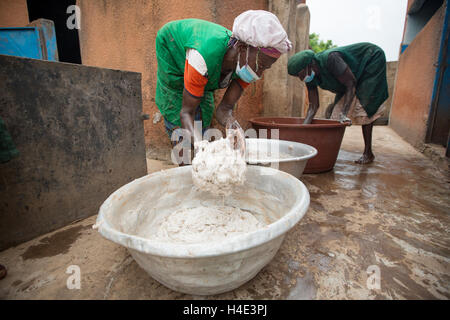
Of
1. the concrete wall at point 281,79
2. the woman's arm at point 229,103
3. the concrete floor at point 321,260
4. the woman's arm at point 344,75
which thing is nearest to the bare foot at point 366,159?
the woman's arm at point 344,75

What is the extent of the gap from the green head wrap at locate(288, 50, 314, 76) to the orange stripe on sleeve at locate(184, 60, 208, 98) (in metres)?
1.60

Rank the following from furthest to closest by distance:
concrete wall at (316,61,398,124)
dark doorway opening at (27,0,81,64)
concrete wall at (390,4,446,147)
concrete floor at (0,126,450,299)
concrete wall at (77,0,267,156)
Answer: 1. concrete wall at (316,61,398,124)
2. dark doorway opening at (27,0,81,64)
3. concrete wall at (390,4,446,147)
4. concrete wall at (77,0,267,156)
5. concrete floor at (0,126,450,299)

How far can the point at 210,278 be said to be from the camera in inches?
32.4

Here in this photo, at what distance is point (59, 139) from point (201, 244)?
1.28 meters

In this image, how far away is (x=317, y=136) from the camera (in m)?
2.38

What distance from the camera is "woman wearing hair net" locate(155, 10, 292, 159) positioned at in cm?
136

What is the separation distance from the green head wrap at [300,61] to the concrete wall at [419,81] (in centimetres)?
241

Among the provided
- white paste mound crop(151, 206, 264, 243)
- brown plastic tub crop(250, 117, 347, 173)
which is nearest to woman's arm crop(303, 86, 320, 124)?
brown plastic tub crop(250, 117, 347, 173)

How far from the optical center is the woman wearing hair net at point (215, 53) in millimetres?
1359

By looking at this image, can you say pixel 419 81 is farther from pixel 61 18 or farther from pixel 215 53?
pixel 61 18

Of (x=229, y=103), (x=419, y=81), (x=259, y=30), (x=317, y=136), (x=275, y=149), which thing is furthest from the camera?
(x=419, y=81)

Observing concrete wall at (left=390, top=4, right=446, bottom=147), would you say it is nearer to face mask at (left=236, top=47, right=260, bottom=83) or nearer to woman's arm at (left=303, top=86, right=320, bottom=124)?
woman's arm at (left=303, top=86, right=320, bottom=124)

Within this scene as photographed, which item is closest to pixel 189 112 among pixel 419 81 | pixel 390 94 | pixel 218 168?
pixel 218 168

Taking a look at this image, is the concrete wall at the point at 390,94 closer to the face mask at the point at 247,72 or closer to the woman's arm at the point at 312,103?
the woman's arm at the point at 312,103
